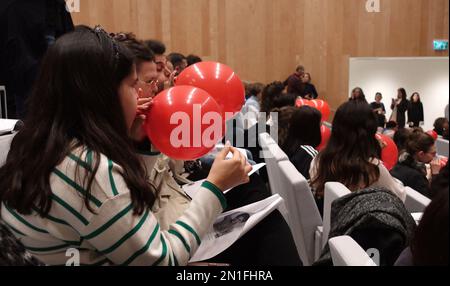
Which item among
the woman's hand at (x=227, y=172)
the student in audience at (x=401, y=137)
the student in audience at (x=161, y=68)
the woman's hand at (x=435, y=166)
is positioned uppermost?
the student in audience at (x=161, y=68)

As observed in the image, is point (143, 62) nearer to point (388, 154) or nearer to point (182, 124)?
point (182, 124)

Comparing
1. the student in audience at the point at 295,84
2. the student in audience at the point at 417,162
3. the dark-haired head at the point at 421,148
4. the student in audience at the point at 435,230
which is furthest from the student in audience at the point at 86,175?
the student in audience at the point at 295,84

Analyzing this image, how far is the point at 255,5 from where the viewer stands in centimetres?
812

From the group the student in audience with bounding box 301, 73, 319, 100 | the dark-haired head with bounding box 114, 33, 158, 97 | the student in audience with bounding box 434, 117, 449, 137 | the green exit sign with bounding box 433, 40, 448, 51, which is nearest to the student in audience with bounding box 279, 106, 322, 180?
the dark-haired head with bounding box 114, 33, 158, 97

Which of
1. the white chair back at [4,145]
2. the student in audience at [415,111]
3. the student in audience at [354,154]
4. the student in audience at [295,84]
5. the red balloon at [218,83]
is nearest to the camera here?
the white chair back at [4,145]

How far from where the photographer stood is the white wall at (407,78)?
941cm

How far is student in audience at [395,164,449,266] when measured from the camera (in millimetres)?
525

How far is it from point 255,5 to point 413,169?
18.8 ft

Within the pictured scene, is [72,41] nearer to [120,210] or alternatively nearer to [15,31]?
[120,210]

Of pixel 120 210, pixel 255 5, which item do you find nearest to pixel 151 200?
pixel 120 210

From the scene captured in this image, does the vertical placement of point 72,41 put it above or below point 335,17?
below

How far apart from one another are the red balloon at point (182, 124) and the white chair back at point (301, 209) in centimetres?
74

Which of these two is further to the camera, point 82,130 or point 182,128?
point 182,128

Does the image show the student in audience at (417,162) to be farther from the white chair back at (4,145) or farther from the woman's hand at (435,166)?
the white chair back at (4,145)
